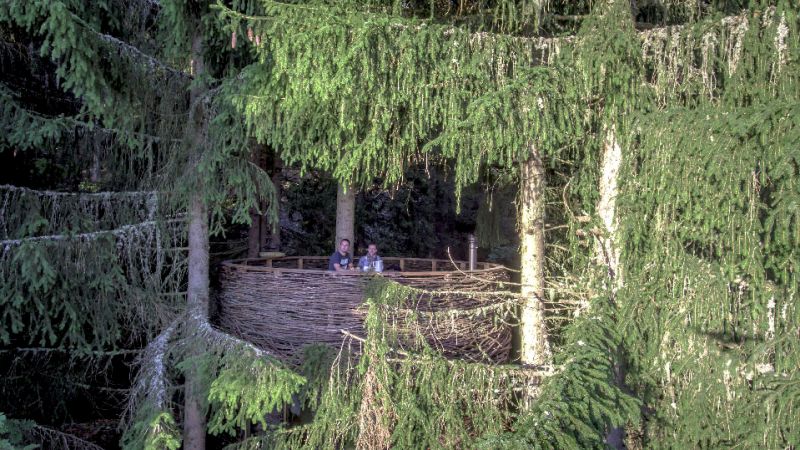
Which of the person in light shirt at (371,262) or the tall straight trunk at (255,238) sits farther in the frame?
the tall straight trunk at (255,238)

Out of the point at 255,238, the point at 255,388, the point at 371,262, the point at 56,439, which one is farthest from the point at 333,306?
the point at 56,439

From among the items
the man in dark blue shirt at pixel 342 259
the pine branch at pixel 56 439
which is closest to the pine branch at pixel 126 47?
the man in dark blue shirt at pixel 342 259

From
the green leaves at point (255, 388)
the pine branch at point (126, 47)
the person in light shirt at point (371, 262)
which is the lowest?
the green leaves at point (255, 388)

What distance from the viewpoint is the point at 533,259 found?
6035 millimetres

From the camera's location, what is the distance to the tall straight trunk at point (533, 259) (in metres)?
5.98

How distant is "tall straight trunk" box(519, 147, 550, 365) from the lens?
598 cm

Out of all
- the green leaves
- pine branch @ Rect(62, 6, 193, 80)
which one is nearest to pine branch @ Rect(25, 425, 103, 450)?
the green leaves

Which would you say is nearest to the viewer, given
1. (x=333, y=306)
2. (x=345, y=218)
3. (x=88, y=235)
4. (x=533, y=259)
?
(x=533, y=259)

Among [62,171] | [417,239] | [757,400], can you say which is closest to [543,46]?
[757,400]

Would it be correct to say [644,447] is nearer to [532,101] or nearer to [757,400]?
[757,400]

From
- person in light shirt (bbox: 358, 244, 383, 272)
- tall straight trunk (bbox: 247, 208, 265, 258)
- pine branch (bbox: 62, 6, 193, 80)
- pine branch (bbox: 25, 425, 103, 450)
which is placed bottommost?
pine branch (bbox: 25, 425, 103, 450)

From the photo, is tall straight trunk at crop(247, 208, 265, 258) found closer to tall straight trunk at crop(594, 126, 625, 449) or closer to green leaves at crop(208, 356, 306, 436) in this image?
green leaves at crop(208, 356, 306, 436)

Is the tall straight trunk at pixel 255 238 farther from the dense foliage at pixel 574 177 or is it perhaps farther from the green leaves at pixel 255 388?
the green leaves at pixel 255 388

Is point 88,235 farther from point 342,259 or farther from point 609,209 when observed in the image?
point 609,209
